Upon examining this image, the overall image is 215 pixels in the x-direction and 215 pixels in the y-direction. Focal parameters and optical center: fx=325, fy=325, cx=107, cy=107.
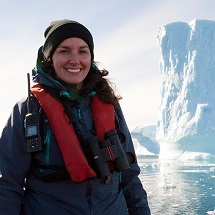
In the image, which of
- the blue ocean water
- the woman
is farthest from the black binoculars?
the blue ocean water

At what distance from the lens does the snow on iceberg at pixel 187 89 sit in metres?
27.8

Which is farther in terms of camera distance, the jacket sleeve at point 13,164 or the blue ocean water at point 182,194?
the blue ocean water at point 182,194

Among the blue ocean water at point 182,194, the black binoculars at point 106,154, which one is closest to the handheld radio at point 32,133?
the black binoculars at point 106,154

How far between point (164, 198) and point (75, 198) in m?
12.2

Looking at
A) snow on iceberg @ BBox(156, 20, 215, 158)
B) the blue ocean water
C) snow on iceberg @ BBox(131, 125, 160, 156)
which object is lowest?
snow on iceberg @ BBox(131, 125, 160, 156)

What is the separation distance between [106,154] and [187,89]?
1124 inches

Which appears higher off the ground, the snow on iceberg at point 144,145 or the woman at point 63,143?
the woman at point 63,143

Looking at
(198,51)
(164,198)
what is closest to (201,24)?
(198,51)

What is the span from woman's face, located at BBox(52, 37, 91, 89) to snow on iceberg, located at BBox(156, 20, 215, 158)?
26.6 m

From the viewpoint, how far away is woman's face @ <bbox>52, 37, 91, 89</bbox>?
1393 mm

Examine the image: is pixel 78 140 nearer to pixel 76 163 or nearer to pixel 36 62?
pixel 76 163

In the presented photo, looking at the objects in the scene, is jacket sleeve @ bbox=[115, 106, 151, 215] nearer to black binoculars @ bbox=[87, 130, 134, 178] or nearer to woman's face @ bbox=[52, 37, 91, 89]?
black binoculars @ bbox=[87, 130, 134, 178]

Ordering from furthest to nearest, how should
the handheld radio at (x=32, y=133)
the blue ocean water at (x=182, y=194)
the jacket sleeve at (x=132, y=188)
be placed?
the blue ocean water at (x=182, y=194) → the jacket sleeve at (x=132, y=188) → the handheld radio at (x=32, y=133)

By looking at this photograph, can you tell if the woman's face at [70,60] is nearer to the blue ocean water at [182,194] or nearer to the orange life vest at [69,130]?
the orange life vest at [69,130]
